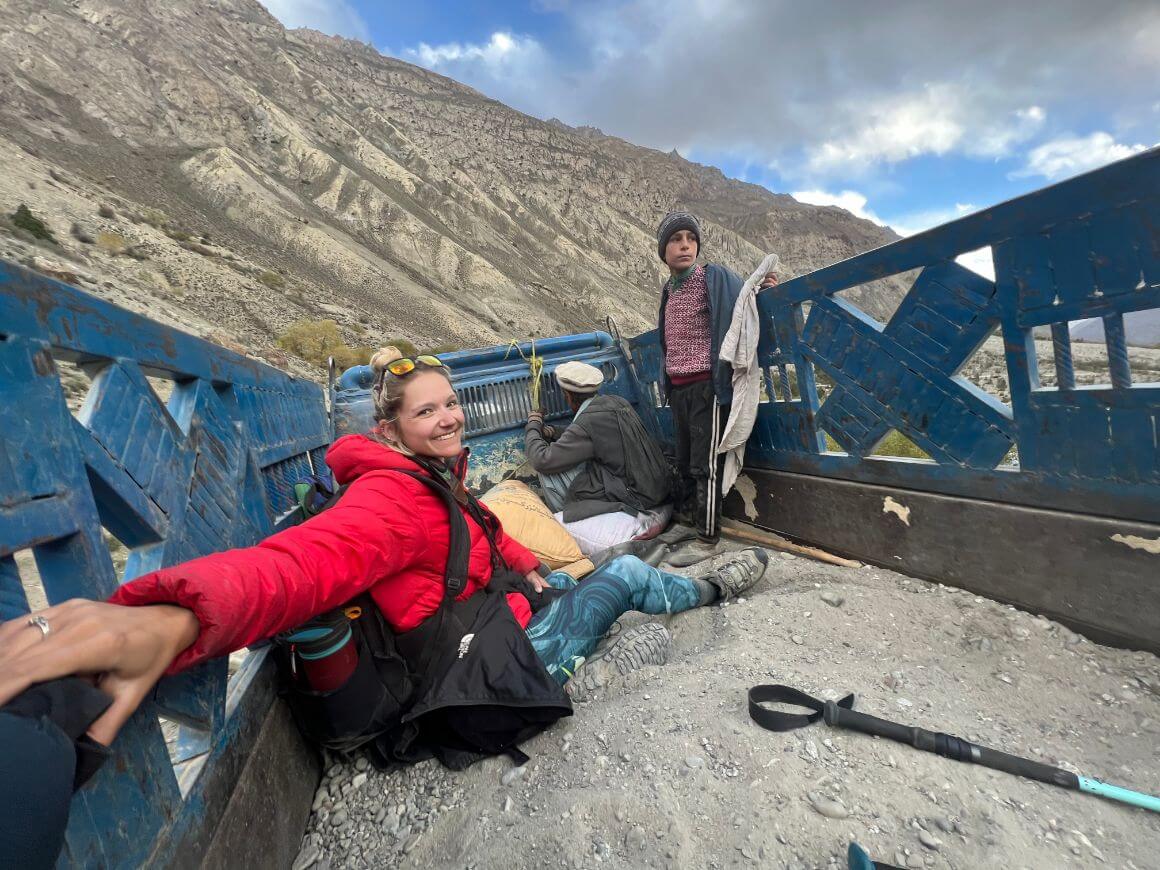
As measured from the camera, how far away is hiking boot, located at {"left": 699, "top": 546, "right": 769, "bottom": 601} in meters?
Answer: 2.67

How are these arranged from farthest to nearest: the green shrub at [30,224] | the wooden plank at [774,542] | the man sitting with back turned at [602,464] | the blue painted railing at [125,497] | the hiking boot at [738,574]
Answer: the green shrub at [30,224] → the man sitting with back turned at [602,464] → the wooden plank at [774,542] → the hiking boot at [738,574] → the blue painted railing at [125,497]

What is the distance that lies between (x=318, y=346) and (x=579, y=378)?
54.6ft

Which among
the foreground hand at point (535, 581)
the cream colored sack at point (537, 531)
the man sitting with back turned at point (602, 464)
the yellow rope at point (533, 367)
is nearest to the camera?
the foreground hand at point (535, 581)

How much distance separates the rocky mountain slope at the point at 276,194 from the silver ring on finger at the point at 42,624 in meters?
16.3

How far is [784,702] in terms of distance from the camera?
1757mm

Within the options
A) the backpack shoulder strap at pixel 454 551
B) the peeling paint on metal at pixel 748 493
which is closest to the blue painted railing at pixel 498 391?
the peeling paint on metal at pixel 748 493

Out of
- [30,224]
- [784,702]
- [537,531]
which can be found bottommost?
[784,702]

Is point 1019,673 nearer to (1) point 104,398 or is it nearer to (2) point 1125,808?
(2) point 1125,808

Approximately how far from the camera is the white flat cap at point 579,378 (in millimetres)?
4336

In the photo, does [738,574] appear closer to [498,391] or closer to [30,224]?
[498,391]

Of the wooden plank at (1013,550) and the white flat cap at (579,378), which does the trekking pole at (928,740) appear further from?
the white flat cap at (579,378)

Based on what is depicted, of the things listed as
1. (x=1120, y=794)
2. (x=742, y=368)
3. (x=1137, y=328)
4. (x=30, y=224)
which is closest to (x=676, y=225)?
(x=742, y=368)

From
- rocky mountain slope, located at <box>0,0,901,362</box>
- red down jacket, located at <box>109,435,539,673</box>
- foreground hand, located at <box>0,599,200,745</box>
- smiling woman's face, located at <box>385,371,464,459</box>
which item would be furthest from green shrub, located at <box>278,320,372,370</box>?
foreground hand, located at <box>0,599,200,745</box>

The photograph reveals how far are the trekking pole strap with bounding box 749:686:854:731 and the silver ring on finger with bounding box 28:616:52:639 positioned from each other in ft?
5.35
